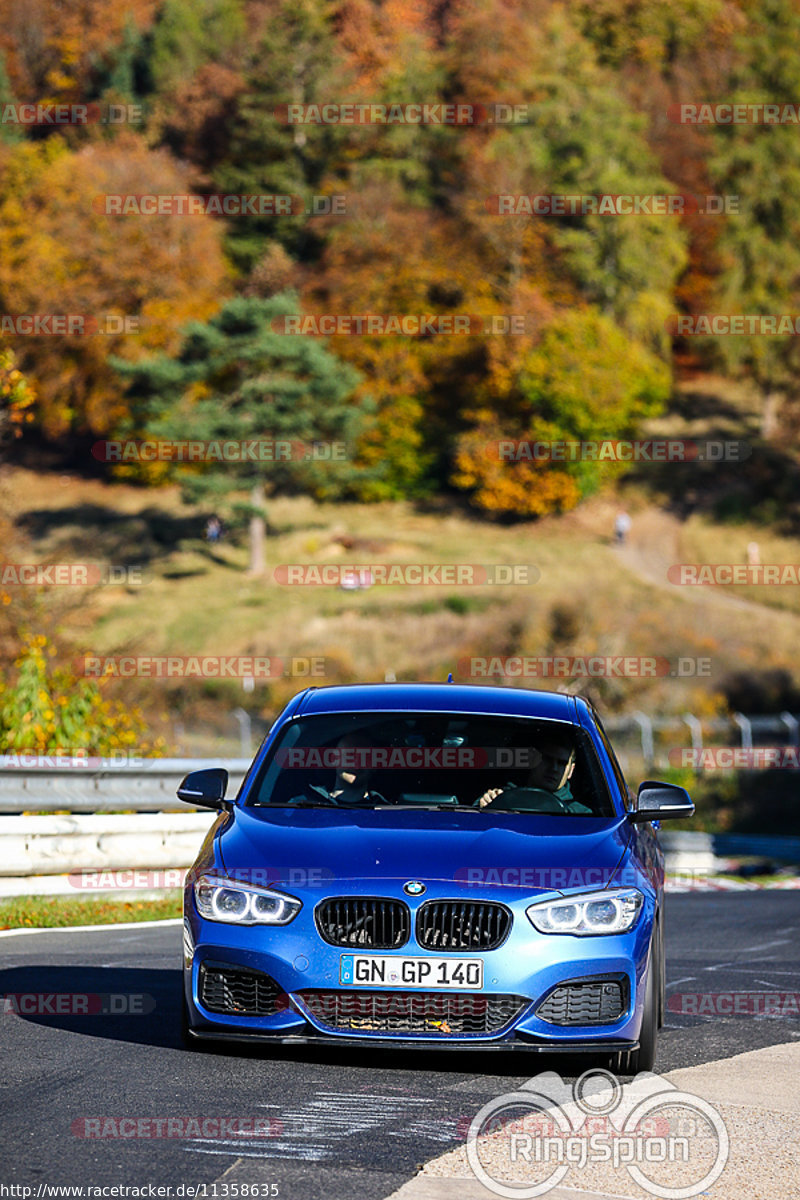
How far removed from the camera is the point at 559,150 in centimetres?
7694

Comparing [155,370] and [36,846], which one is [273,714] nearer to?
[155,370]

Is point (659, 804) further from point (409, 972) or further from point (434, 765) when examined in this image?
point (409, 972)

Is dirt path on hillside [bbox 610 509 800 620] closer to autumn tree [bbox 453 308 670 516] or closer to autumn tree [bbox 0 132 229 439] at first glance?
autumn tree [bbox 453 308 670 516]

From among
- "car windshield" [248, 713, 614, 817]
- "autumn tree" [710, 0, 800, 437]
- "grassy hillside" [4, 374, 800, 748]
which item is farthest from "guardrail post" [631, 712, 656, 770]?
"autumn tree" [710, 0, 800, 437]

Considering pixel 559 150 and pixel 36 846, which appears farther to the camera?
pixel 559 150

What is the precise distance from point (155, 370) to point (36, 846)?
54.7 metres

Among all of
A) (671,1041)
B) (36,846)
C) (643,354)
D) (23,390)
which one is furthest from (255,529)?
(671,1041)

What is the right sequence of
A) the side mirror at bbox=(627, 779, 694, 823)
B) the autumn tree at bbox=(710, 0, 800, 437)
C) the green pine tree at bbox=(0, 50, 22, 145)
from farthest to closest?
the green pine tree at bbox=(0, 50, 22, 145)
the autumn tree at bbox=(710, 0, 800, 437)
the side mirror at bbox=(627, 779, 694, 823)

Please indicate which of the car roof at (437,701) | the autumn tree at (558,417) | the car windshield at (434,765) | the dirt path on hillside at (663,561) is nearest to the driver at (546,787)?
the car windshield at (434,765)

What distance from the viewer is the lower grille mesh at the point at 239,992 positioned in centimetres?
658

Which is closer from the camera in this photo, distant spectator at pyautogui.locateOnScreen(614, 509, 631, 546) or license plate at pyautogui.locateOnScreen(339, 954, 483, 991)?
license plate at pyautogui.locateOnScreen(339, 954, 483, 991)

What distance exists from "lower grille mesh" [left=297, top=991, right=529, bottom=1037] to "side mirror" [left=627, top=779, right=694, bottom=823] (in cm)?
135

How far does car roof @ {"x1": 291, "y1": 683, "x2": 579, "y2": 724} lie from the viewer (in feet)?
26.8

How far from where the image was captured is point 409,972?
6438 millimetres
